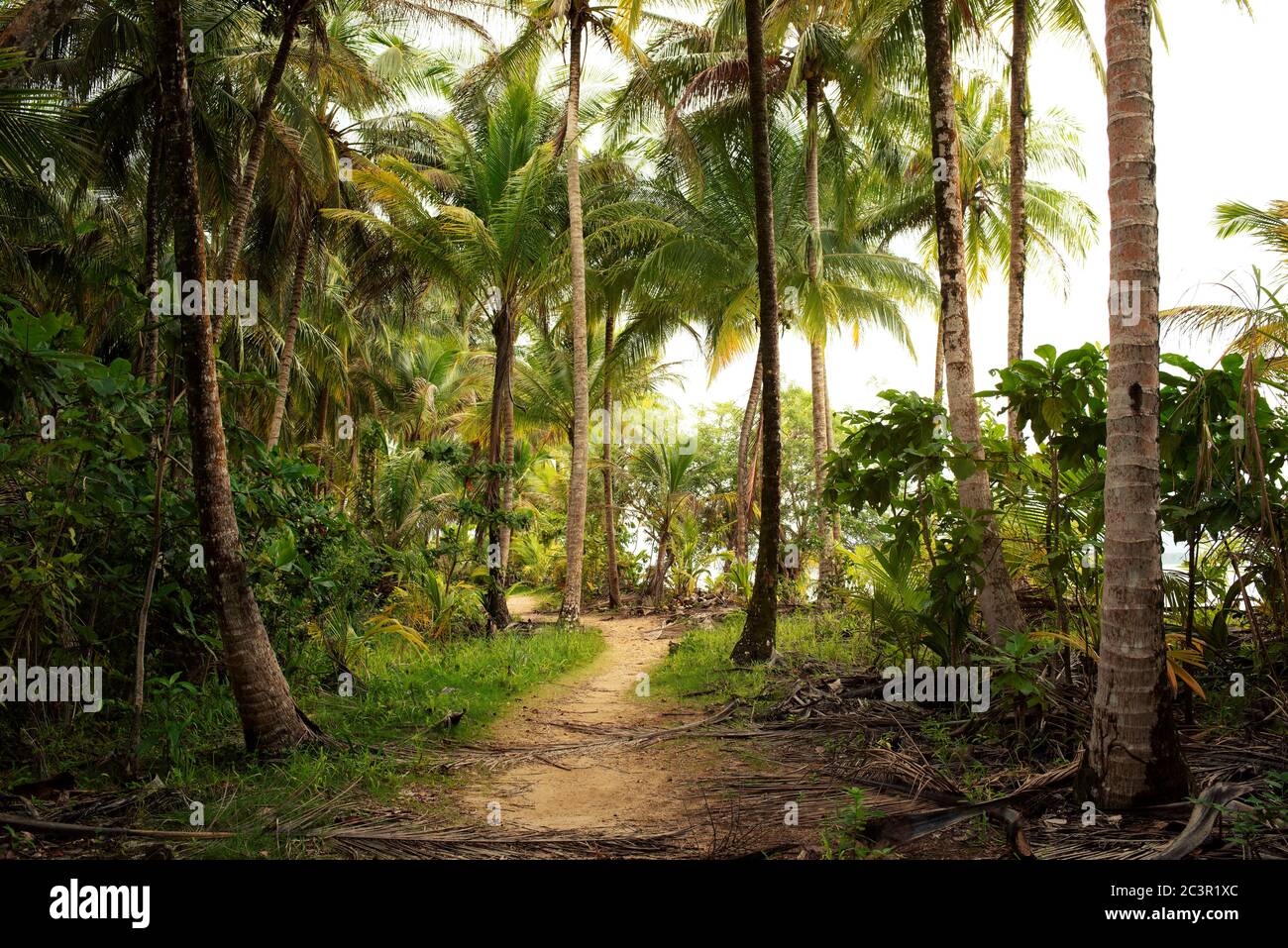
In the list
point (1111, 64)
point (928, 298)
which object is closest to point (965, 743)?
point (1111, 64)

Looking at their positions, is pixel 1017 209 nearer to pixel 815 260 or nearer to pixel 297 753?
pixel 815 260

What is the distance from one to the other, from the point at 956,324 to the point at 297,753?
587cm

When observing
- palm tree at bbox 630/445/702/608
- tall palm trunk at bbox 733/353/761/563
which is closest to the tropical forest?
tall palm trunk at bbox 733/353/761/563

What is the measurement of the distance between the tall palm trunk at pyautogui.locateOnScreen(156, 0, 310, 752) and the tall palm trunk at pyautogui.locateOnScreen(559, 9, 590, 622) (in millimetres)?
8759

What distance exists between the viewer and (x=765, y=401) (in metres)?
9.73

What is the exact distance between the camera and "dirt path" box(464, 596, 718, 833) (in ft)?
16.2

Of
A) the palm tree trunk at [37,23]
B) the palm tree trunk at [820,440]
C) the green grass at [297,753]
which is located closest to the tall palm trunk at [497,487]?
the green grass at [297,753]

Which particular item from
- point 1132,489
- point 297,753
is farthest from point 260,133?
point 1132,489

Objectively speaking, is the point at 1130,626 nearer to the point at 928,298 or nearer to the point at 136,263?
the point at 136,263

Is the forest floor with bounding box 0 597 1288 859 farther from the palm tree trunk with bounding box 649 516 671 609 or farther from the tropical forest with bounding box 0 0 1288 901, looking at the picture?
the palm tree trunk with bounding box 649 516 671 609

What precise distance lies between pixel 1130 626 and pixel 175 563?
6.34m

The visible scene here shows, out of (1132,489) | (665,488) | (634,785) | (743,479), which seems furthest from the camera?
(665,488)

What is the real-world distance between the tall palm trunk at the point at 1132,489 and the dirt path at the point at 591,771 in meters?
2.32
